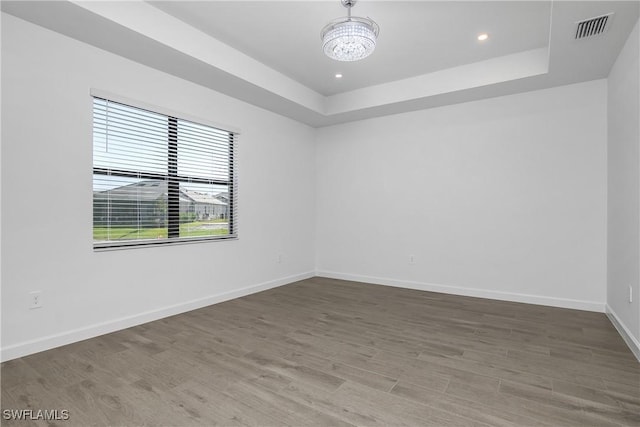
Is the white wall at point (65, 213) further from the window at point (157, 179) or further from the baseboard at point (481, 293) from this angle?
the baseboard at point (481, 293)

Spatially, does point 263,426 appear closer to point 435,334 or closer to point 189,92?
point 435,334

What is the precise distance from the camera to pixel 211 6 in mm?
2873

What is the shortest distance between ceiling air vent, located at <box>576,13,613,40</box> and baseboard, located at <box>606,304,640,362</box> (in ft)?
8.13

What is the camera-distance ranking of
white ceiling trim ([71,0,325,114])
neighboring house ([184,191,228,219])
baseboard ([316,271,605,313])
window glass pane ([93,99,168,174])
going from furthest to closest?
neighboring house ([184,191,228,219]), baseboard ([316,271,605,313]), window glass pane ([93,99,168,174]), white ceiling trim ([71,0,325,114])

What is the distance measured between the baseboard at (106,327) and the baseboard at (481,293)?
5.66 feet

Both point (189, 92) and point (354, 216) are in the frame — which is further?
point (354, 216)

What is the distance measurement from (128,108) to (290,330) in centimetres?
268

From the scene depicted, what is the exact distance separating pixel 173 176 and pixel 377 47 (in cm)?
265


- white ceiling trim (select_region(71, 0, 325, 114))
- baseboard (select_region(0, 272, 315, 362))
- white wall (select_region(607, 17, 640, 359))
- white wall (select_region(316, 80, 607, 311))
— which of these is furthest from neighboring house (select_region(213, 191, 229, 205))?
white wall (select_region(607, 17, 640, 359))

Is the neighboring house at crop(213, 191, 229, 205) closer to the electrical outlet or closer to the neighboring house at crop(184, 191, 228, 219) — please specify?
the neighboring house at crop(184, 191, 228, 219)

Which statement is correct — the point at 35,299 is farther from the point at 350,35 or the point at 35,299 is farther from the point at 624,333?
the point at 624,333

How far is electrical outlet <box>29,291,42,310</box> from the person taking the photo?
2588 millimetres

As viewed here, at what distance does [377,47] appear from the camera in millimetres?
3572

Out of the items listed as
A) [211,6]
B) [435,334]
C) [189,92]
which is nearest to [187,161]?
[189,92]
